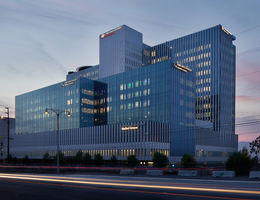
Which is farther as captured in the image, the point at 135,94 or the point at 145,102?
the point at 135,94

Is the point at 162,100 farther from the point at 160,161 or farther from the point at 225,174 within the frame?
the point at 225,174

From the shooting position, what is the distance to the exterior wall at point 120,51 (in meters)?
130

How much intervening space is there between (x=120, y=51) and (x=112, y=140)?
164ft

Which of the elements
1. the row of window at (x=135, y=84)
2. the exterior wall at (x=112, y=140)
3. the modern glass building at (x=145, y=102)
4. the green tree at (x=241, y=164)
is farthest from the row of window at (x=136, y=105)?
the green tree at (x=241, y=164)

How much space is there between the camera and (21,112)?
145500 mm

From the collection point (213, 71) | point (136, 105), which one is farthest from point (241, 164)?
point (213, 71)

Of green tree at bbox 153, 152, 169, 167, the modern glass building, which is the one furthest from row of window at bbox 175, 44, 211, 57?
green tree at bbox 153, 152, 169, 167

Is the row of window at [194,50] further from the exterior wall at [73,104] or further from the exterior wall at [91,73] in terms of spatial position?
the exterior wall at [73,104]

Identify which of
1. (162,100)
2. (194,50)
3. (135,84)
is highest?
(194,50)

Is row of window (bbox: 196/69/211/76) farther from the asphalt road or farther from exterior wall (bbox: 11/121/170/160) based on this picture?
the asphalt road

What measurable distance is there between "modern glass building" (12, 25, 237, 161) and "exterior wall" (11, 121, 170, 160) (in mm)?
314

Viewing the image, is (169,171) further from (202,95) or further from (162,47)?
(162,47)

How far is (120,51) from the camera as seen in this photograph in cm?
13100

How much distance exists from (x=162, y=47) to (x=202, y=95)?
39.2 m
